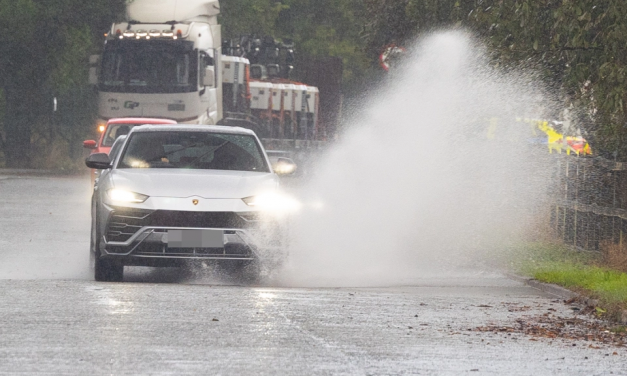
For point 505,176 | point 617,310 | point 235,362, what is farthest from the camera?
point 505,176

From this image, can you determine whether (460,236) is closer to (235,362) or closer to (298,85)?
(235,362)

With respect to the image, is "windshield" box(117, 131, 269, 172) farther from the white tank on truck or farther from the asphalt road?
the white tank on truck

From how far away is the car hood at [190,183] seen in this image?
507 inches

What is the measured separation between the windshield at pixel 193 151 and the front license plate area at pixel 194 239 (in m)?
1.37

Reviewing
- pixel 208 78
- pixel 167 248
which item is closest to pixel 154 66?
pixel 208 78

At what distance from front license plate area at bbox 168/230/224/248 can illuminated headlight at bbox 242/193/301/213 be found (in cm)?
44

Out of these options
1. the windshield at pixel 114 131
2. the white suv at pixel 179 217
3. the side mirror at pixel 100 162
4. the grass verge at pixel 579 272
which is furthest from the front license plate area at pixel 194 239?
the windshield at pixel 114 131

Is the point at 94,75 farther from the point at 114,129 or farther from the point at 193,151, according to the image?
the point at 193,151

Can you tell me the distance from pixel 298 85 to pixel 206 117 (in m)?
12.9

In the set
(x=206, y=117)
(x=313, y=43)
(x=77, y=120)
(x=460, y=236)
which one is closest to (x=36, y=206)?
(x=460, y=236)

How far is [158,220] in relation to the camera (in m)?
12.8

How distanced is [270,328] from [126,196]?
3.41 m

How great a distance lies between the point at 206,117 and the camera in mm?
35594

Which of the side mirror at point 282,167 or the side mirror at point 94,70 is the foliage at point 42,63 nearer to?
the side mirror at point 94,70
